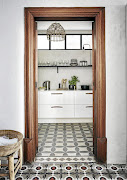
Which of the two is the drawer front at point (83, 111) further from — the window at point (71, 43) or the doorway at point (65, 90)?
the window at point (71, 43)

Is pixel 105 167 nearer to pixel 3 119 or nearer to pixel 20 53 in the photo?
pixel 3 119

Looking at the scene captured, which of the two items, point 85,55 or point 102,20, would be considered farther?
point 85,55

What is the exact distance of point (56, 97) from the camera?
4.76 metres

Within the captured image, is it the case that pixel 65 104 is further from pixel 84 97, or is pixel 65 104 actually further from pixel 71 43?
pixel 71 43

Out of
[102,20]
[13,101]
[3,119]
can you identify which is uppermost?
[102,20]

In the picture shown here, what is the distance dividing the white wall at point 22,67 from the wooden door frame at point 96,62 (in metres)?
0.06

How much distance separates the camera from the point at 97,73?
98.7 inches

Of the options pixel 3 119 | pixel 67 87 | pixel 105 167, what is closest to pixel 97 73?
pixel 105 167

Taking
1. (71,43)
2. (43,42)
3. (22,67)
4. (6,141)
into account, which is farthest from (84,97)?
(6,141)

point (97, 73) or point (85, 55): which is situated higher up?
point (85, 55)

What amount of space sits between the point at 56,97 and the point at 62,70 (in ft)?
3.11

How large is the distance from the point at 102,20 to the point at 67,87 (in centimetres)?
301

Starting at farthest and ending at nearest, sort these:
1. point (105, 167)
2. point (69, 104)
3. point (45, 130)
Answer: point (69, 104) → point (45, 130) → point (105, 167)

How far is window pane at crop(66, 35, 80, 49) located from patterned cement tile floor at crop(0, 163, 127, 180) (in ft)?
11.9
